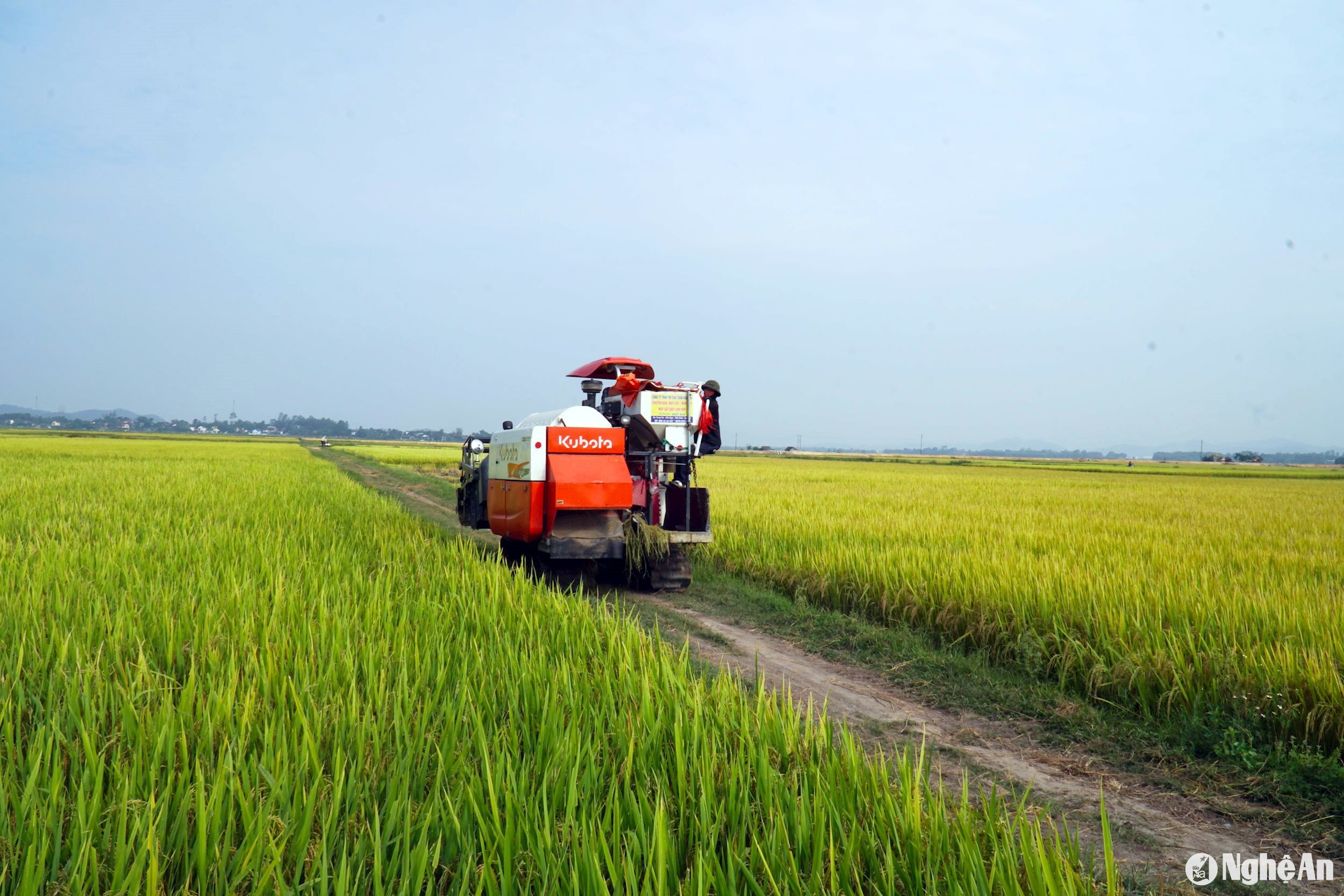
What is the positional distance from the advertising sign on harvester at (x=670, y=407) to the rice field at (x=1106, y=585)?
78.2 inches

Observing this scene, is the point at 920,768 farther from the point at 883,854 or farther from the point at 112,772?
the point at 112,772

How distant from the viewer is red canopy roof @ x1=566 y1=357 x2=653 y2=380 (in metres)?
8.55

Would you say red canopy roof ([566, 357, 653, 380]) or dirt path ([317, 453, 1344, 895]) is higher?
red canopy roof ([566, 357, 653, 380])

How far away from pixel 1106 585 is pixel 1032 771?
288 cm

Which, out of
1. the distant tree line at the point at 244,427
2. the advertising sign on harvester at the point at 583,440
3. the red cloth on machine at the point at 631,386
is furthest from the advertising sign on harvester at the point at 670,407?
the distant tree line at the point at 244,427

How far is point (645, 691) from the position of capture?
3.05 meters

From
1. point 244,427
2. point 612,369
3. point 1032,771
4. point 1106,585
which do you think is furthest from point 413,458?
point 244,427

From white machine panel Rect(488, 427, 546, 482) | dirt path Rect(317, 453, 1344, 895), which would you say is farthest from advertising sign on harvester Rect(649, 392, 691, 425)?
dirt path Rect(317, 453, 1344, 895)

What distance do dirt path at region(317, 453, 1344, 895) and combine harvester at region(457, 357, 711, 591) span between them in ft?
6.16

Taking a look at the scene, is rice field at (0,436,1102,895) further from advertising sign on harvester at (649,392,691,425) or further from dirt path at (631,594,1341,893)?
advertising sign on harvester at (649,392,691,425)

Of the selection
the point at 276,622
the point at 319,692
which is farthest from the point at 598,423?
the point at 319,692

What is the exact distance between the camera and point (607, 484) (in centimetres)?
746

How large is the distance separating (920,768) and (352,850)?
1764mm

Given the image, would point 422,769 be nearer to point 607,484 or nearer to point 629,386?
point 607,484
